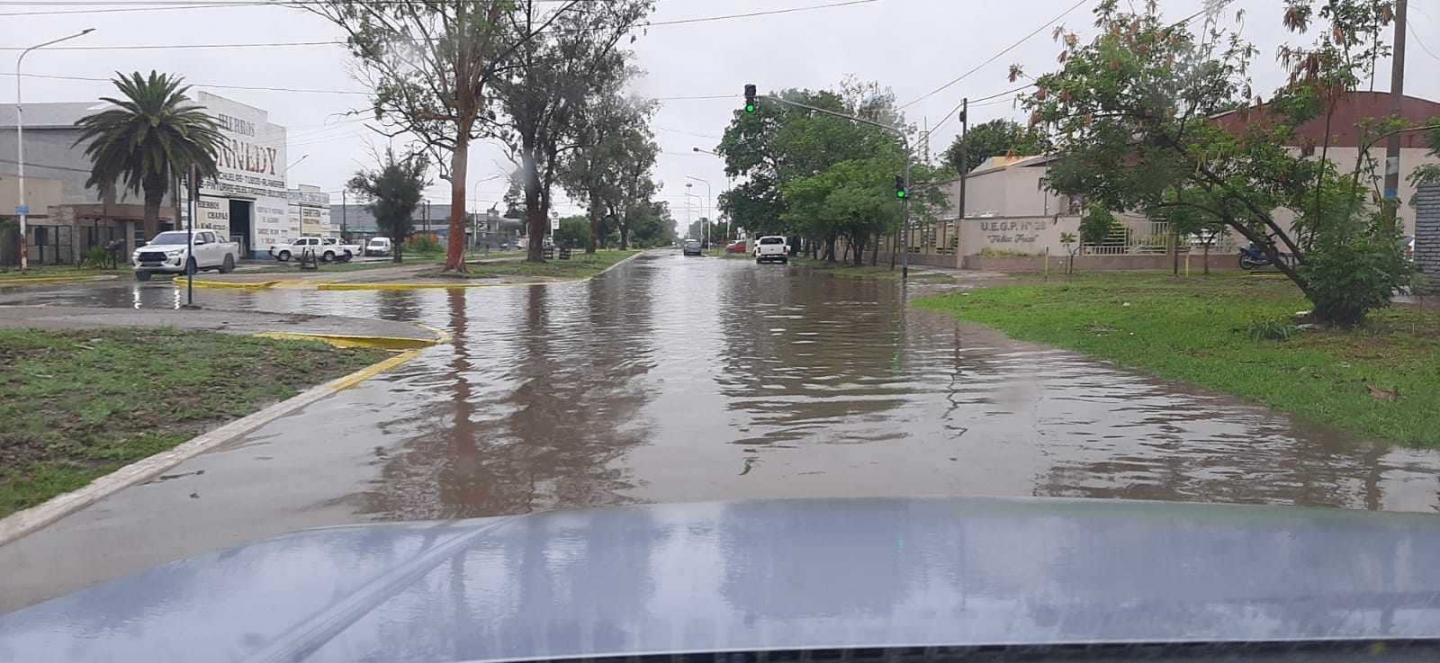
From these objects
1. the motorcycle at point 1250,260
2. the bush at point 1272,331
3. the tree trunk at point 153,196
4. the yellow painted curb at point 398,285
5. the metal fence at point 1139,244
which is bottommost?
the yellow painted curb at point 398,285

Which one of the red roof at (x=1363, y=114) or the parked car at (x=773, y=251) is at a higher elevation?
the red roof at (x=1363, y=114)

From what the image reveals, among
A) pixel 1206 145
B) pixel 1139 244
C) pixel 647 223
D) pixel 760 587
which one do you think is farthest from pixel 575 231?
pixel 760 587

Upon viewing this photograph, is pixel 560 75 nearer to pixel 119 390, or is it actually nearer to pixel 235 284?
Result: pixel 235 284

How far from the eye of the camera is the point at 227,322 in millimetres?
17203

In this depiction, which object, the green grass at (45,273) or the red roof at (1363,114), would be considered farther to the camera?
the green grass at (45,273)

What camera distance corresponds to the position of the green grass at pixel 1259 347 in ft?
31.0

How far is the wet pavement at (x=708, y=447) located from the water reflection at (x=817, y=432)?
31 mm

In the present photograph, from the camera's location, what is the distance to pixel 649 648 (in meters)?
2.36

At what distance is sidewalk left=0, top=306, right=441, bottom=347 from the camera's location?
52.0 feet

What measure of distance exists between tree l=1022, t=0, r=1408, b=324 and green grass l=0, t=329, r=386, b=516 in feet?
33.6

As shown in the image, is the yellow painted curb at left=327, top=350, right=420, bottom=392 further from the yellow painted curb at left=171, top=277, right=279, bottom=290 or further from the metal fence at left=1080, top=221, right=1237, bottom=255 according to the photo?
the metal fence at left=1080, top=221, right=1237, bottom=255

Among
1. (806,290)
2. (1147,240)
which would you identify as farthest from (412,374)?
(1147,240)

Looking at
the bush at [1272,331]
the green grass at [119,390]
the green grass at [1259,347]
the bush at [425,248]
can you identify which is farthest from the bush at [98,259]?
the bush at [1272,331]

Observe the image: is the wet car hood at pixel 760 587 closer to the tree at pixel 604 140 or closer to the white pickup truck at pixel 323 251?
the tree at pixel 604 140
